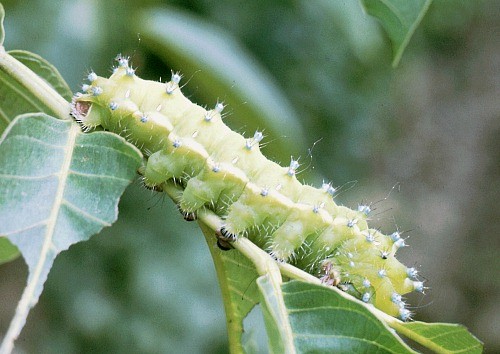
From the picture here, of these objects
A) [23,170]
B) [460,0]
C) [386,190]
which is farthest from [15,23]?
[386,190]

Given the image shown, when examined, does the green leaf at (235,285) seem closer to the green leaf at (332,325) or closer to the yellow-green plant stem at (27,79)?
the green leaf at (332,325)

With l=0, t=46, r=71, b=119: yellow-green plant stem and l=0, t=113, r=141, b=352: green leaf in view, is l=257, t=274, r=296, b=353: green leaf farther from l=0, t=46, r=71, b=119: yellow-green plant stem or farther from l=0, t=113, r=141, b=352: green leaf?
l=0, t=46, r=71, b=119: yellow-green plant stem

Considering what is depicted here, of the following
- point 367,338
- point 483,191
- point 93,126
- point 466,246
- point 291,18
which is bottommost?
point 367,338

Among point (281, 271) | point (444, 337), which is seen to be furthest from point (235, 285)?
point (444, 337)

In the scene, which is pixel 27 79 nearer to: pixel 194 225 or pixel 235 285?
pixel 235 285

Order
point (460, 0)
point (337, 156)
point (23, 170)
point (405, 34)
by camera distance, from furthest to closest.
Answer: point (460, 0), point (337, 156), point (405, 34), point (23, 170)

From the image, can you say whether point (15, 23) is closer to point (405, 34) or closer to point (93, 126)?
point (93, 126)
